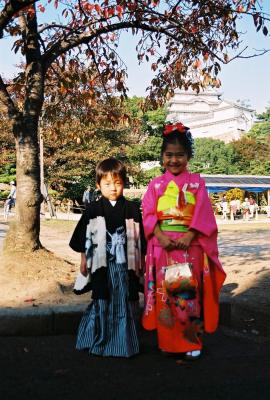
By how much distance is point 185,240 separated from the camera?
10.6 ft

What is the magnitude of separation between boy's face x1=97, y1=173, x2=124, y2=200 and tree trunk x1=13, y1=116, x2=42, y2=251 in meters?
2.08

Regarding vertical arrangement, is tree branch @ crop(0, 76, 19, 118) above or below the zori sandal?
above

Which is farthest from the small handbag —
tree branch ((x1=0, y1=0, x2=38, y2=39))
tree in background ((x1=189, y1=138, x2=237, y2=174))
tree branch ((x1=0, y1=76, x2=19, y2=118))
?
tree in background ((x1=189, y1=138, x2=237, y2=174))

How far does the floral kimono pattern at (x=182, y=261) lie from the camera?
327 centimetres

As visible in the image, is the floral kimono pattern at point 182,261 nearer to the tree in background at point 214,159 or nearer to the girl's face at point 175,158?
the girl's face at point 175,158

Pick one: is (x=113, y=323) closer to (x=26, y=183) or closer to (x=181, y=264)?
(x=181, y=264)

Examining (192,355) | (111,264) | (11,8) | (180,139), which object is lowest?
(192,355)

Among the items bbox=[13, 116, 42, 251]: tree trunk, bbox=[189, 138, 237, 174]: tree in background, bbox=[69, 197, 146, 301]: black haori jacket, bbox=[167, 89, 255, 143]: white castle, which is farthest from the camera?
bbox=[167, 89, 255, 143]: white castle

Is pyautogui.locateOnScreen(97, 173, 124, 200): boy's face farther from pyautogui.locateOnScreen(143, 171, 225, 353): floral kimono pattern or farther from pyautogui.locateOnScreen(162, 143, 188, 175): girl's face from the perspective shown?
pyautogui.locateOnScreen(162, 143, 188, 175): girl's face

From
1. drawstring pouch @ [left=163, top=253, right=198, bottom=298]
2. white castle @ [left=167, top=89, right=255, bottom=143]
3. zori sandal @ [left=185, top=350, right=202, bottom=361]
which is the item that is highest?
white castle @ [left=167, top=89, right=255, bottom=143]

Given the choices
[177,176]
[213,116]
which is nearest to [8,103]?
[177,176]

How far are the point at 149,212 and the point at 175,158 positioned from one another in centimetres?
45

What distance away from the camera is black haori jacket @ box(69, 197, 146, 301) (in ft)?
11.0

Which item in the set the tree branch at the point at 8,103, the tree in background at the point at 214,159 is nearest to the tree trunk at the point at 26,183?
the tree branch at the point at 8,103
